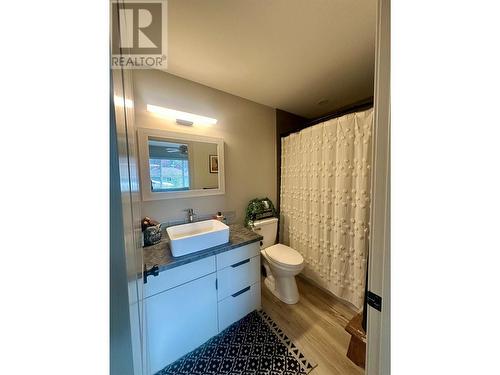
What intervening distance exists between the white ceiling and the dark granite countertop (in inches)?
58.6

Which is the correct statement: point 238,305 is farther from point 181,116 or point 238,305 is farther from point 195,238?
point 181,116

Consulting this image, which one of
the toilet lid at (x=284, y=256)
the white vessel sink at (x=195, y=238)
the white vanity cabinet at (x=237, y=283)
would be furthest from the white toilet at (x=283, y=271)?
the white vessel sink at (x=195, y=238)

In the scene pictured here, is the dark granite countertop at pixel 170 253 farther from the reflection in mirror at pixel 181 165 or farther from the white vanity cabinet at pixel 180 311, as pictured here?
the reflection in mirror at pixel 181 165

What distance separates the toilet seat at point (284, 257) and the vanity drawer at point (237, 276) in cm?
26

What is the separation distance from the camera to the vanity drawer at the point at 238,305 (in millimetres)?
1399

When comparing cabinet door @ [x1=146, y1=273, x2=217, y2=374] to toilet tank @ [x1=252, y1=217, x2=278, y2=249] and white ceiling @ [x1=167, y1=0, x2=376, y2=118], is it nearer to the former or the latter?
toilet tank @ [x1=252, y1=217, x2=278, y2=249]

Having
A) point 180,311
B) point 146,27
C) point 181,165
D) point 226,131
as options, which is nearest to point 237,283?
point 180,311

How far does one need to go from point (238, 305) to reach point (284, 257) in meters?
0.61

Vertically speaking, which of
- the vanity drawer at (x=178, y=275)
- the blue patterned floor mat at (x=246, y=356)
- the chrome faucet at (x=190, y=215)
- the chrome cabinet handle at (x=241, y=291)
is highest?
the chrome faucet at (x=190, y=215)

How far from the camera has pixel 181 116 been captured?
1672mm
